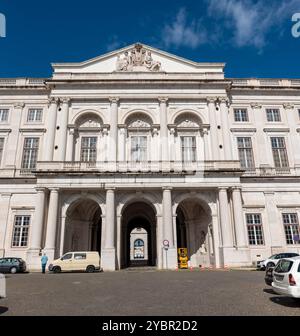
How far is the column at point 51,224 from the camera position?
23.7 metres

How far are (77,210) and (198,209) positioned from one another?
1253 cm

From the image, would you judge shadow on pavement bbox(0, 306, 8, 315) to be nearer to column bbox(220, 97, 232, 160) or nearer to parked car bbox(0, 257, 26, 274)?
parked car bbox(0, 257, 26, 274)

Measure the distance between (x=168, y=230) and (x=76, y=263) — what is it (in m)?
7.98

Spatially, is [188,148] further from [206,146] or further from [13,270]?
[13,270]

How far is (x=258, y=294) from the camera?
10812 mm

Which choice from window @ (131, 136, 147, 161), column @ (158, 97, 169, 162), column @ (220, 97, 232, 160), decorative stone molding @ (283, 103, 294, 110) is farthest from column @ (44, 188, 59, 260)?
decorative stone molding @ (283, 103, 294, 110)

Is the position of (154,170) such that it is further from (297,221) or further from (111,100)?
(297,221)

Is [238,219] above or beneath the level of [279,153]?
beneath

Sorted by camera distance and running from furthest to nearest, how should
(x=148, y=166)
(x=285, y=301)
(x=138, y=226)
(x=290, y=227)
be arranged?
1. (x=138, y=226)
2. (x=290, y=227)
3. (x=148, y=166)
4. (x=285, y=301)

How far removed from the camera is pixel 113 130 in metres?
29.3

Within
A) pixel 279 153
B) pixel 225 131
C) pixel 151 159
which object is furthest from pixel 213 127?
pixel 279 153

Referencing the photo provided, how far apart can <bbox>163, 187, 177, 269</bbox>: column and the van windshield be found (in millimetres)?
14497

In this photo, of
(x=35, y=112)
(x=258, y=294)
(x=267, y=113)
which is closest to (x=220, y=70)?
(x=267, y=113)

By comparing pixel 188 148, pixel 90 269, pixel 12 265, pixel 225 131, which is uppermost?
pixel 225 131
